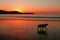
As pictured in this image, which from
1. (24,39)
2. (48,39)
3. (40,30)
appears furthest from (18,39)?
(40,30)

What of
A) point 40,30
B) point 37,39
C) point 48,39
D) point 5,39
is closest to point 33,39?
point 37,39

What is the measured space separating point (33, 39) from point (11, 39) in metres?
1.61

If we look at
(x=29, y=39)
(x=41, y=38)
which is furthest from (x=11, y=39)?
(x=41, y=38)

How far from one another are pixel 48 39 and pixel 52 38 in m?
0.50

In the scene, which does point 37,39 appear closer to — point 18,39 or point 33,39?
point 33,39

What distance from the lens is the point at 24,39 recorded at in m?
12.6

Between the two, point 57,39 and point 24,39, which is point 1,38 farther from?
point 57,39

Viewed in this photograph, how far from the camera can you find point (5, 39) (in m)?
12.8

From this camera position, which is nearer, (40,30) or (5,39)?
(5,39)

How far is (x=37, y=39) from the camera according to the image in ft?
42.2

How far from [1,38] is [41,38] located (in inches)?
120

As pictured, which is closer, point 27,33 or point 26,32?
point 27,33

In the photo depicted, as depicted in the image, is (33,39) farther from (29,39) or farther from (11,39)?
(11,39)

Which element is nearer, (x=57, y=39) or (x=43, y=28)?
(x=57, y=39)
